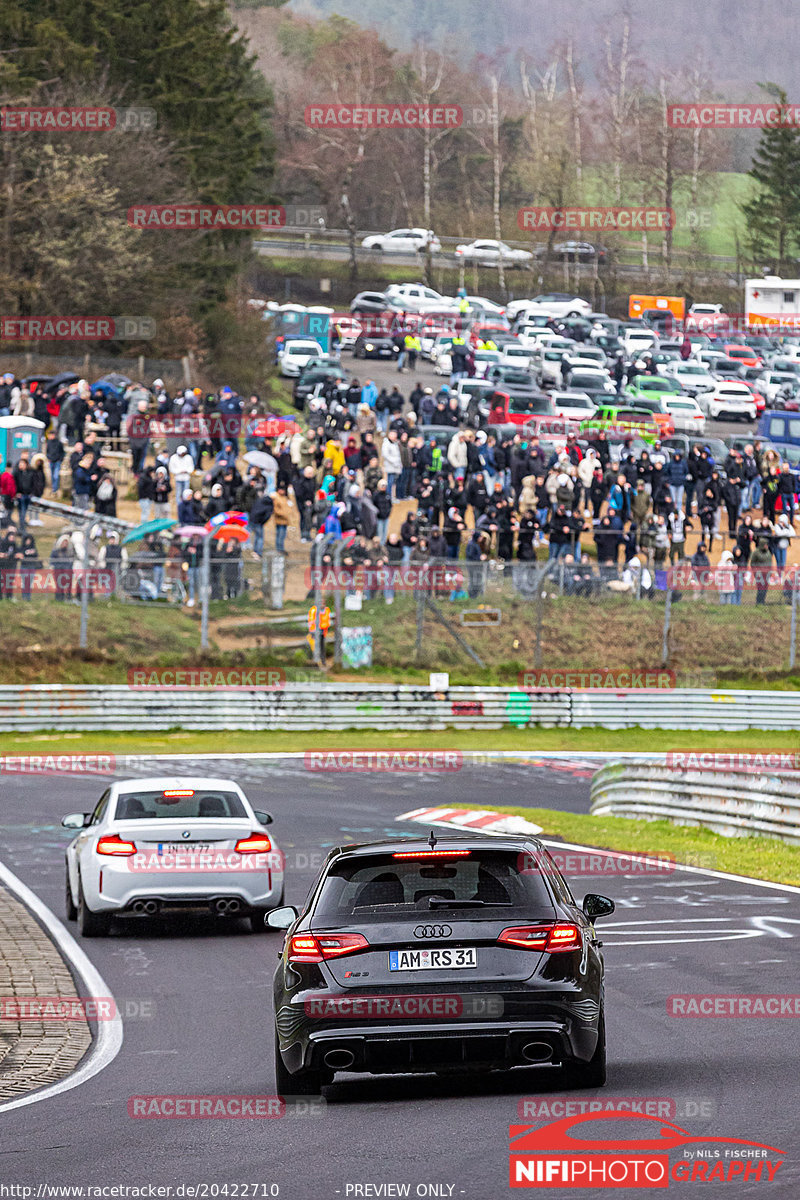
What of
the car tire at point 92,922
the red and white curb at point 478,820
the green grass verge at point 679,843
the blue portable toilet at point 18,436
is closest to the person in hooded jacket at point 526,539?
the green grass verge at point 679,843

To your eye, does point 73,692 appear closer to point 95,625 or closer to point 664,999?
point 95,625

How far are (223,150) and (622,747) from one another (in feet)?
156

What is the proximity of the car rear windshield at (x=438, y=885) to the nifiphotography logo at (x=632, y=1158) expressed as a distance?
1177mm

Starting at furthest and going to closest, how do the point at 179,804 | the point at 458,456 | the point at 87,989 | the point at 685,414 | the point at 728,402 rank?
the point at 728,402, the point at 685,414, the point at 458,456, the point at 179,804, the point at 87,989

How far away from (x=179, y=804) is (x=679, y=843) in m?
7.66

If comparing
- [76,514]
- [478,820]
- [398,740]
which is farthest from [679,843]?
[76,514]

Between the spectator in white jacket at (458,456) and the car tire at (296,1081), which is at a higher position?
the spectator in white jacket at (458,456)

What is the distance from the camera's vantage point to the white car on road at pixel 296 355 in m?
68.1

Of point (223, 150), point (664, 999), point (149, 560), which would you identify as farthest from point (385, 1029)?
point (223, 150)

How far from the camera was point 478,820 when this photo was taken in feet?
70.7

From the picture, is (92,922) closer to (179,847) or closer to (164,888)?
(164,888)

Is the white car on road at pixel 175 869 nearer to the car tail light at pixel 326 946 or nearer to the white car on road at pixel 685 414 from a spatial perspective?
the car tail light at pixel 326 946

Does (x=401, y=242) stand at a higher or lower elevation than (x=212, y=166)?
lower

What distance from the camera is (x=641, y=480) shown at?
36312 mm
